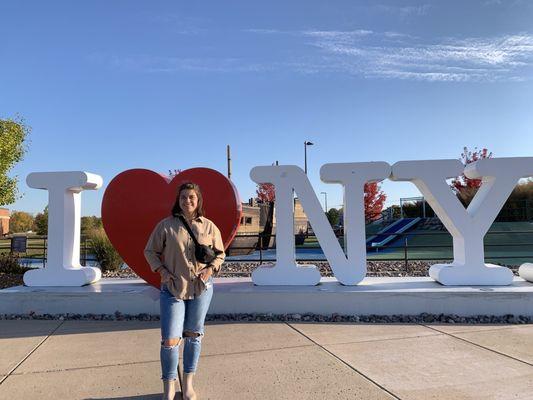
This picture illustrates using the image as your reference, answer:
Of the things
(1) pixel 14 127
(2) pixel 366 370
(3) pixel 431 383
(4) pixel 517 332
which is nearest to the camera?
(3) pixel 431 383

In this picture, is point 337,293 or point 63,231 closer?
point 337,293

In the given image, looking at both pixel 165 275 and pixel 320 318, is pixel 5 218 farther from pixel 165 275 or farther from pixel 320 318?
pixel 165 275

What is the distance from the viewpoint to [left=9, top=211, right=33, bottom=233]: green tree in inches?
2819

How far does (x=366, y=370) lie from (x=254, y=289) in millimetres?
2798

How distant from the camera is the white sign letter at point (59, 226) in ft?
23.0

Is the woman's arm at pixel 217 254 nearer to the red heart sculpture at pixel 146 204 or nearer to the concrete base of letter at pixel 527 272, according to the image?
the red heart sculpture at pixel 146 204

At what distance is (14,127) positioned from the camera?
16.8 metres

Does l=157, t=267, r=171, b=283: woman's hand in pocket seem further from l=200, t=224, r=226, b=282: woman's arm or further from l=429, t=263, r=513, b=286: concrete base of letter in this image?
l=429, t=263, r=513, b=286: concrete base of letter

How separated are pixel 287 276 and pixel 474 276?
114 inches

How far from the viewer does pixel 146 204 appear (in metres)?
6.54

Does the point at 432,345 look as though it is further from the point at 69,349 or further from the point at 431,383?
the point at 69,349

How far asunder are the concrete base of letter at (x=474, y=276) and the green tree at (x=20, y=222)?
7654 cm

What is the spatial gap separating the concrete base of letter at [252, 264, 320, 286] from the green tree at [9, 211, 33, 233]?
74900 mm

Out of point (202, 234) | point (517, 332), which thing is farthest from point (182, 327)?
point (517, 332)
